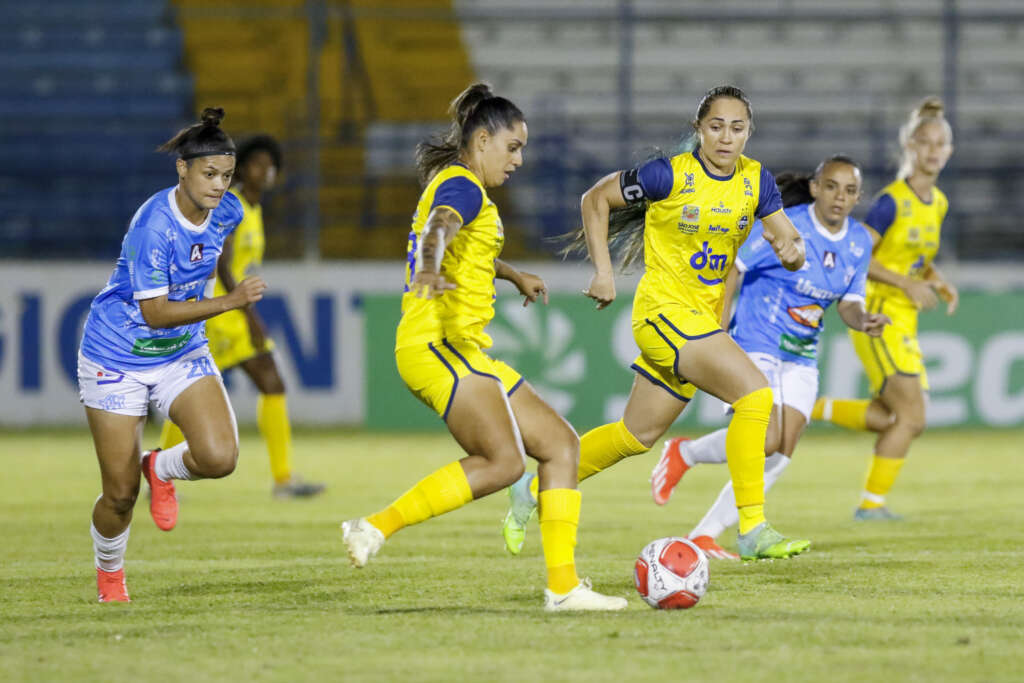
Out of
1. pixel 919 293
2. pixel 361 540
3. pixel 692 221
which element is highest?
pixel 692 221

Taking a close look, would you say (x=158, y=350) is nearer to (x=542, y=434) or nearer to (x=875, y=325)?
(x=542, y=434)

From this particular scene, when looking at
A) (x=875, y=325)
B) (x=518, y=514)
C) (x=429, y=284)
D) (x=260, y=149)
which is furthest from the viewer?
(x=260, y=149)

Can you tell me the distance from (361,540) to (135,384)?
1.18m

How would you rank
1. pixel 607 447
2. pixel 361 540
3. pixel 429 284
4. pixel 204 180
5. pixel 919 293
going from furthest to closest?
pixel 919 293 < pixel 607 447 < pixel 204 180 < pixel 361 540 < pixel 429 284

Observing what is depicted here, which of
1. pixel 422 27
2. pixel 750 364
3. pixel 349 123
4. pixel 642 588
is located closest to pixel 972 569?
pixel 750 364

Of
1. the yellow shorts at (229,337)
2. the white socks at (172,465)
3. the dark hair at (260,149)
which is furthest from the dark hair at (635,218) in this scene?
the yellow shorts at (229,337)

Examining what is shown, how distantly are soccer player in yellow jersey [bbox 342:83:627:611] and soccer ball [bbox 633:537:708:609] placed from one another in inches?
5.3

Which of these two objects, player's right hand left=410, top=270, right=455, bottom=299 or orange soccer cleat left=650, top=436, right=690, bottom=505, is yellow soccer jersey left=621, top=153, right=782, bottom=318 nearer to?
orange soccer cleat left=650, top=436, right=690, bottom=505

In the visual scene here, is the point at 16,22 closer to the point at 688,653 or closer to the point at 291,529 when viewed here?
the point at 291,529

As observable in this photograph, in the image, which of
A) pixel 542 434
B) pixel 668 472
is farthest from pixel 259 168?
pixel 542 434

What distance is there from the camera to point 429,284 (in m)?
5.00

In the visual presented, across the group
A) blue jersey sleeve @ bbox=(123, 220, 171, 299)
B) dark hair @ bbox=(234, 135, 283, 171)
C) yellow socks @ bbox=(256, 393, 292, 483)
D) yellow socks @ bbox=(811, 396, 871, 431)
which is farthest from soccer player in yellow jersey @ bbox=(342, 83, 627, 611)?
yellow socks @ bbox=(256, 393, 292, 483)

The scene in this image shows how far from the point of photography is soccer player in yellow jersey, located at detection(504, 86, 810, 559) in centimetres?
631

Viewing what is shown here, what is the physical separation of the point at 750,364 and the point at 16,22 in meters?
16.0
